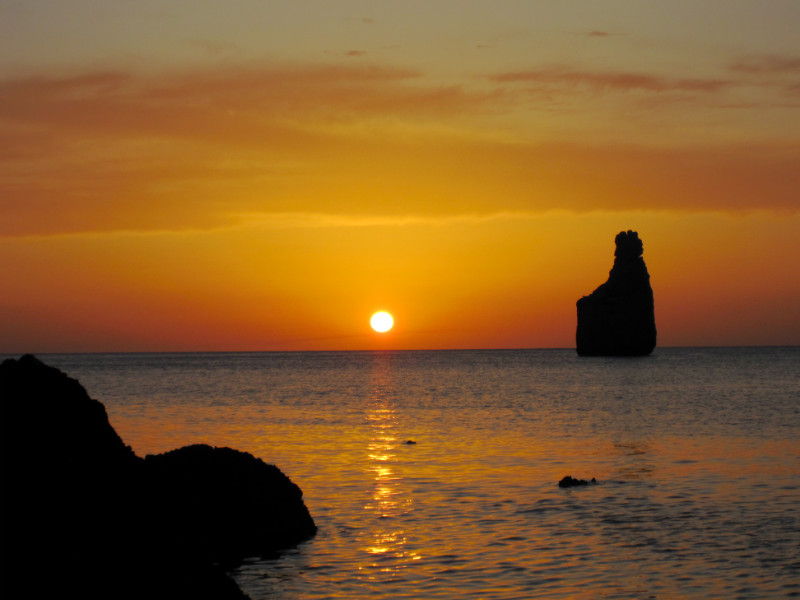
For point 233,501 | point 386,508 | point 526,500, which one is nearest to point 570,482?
point 526,500

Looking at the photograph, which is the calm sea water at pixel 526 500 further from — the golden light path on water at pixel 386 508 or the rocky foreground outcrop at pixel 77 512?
the rocky foreground outcrop at pixel 77 512

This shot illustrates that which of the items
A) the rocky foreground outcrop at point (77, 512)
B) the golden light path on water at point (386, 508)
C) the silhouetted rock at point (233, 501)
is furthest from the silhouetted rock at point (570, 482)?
the rocky foreground outcrop at point (77, 512)

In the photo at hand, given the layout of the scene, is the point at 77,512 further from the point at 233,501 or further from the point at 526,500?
the point at 526,500

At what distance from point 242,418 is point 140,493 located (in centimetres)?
4896

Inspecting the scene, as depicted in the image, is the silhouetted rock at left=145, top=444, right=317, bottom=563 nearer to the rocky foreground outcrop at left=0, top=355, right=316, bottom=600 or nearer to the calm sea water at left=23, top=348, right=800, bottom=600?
the calm sea water at left=23, top=348, right=800, bottom=600

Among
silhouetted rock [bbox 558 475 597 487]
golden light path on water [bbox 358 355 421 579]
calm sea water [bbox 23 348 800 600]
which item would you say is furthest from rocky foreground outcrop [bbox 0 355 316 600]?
silhouetted rock [bbox 558 475 597 487]

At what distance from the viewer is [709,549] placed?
2186cm

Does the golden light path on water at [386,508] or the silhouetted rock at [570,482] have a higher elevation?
the silhouetted rock at [570,482]

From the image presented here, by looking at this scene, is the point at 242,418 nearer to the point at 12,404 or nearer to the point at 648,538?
the point at 648,538

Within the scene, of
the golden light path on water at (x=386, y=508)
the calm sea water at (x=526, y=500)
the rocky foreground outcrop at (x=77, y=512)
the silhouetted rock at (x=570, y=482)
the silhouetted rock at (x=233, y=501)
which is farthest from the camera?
the silhouetted rock at (x=570, y=482)

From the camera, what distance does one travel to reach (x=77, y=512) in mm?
14562

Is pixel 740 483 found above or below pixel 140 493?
below

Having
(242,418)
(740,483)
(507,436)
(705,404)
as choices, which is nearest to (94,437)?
(740,483)

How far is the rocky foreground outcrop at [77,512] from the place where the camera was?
45.5ft
